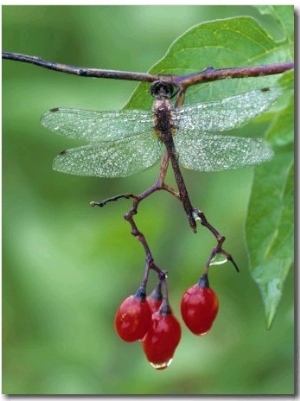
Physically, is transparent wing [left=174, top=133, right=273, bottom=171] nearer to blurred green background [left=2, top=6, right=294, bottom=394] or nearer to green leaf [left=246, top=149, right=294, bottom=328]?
green leaf [left=246, top=149, right=294, bottom=328]

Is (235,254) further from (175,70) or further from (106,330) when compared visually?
(175,70)

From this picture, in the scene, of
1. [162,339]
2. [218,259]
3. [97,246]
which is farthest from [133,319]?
[97,246]

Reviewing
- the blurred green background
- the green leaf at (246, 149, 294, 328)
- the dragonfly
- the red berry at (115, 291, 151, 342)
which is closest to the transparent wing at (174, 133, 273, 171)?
the dragonfly

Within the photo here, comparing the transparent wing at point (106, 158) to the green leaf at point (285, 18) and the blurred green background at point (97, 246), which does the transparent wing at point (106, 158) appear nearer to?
the green leaf at point (285, 18)

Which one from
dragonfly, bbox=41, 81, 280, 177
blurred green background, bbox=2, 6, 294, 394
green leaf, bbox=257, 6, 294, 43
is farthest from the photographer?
blurred green background, bbox=2, 6, 294, 394

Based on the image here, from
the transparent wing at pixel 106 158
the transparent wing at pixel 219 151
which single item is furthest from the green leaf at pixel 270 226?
the transparent wing at pixel 106 158

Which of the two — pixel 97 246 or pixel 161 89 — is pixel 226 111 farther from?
pixel 97 246
